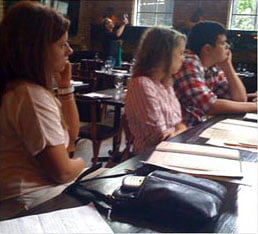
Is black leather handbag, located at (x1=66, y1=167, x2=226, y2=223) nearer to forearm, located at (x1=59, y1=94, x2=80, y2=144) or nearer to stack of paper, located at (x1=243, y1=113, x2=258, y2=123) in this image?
forearm, located at (x1=59, y1=94, x2=80, y2=144)

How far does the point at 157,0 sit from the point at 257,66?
52 cm

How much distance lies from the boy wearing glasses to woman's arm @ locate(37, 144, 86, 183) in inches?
38.4

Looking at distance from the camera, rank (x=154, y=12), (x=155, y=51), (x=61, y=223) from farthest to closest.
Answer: (x=155, y=51)
(x=154, y=12)
(x=61, y=223)

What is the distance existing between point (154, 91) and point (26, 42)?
0.68 meters

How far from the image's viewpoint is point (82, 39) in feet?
5.13

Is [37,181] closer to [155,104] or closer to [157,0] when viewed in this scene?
[155,104]

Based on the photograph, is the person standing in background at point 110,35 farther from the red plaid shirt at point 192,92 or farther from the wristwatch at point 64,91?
the red plaid shirt at point 192,92

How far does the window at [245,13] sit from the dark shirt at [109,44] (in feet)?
1.55

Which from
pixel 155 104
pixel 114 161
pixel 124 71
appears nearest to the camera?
pixel 155 104

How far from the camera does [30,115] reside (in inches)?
43.8

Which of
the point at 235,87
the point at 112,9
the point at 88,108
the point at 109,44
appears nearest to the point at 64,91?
the point at 109,44

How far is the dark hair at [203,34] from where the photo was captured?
6.17ft

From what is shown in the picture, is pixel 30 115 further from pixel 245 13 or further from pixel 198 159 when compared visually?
pixel 245 13

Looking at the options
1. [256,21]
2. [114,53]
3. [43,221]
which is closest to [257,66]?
[256,21]
